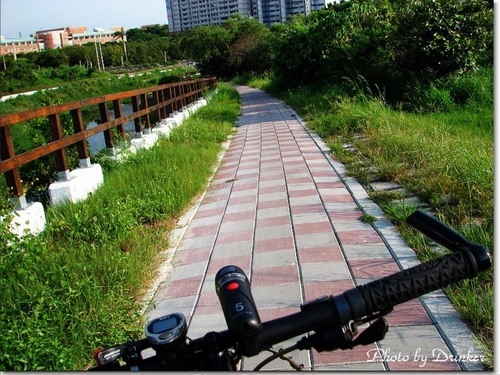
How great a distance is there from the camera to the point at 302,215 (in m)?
4.36

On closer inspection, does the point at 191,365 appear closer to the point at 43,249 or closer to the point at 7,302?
the point at 7,302

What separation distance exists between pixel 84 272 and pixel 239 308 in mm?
2342

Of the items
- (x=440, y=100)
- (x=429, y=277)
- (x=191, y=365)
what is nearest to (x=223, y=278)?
(x=191, y=365)

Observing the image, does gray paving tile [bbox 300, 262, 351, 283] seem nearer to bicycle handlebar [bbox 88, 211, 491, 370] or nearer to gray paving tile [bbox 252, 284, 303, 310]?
gray paving tile [bbox 252, 284, 303, 310]

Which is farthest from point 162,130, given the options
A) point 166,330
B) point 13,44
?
point 166,330

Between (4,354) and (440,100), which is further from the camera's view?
(440,100)

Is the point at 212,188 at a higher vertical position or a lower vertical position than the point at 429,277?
lower

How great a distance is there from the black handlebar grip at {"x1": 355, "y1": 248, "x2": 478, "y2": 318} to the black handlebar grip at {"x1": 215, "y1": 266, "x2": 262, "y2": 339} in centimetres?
23

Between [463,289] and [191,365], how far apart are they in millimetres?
2010

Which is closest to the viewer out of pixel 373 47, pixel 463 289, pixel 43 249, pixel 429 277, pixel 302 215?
pixel 429 277

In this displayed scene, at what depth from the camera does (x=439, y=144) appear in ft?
17.3

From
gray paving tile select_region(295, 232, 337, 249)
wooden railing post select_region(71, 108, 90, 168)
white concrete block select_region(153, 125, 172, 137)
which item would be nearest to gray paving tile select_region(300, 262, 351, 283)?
gray paving tile select_region(295, 232, 337, 249)

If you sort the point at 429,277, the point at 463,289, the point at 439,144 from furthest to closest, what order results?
the point at 439,144 < the point at 463,289 < the point at 429,277

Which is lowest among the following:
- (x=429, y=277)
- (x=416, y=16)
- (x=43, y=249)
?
(x=43, y=249)
